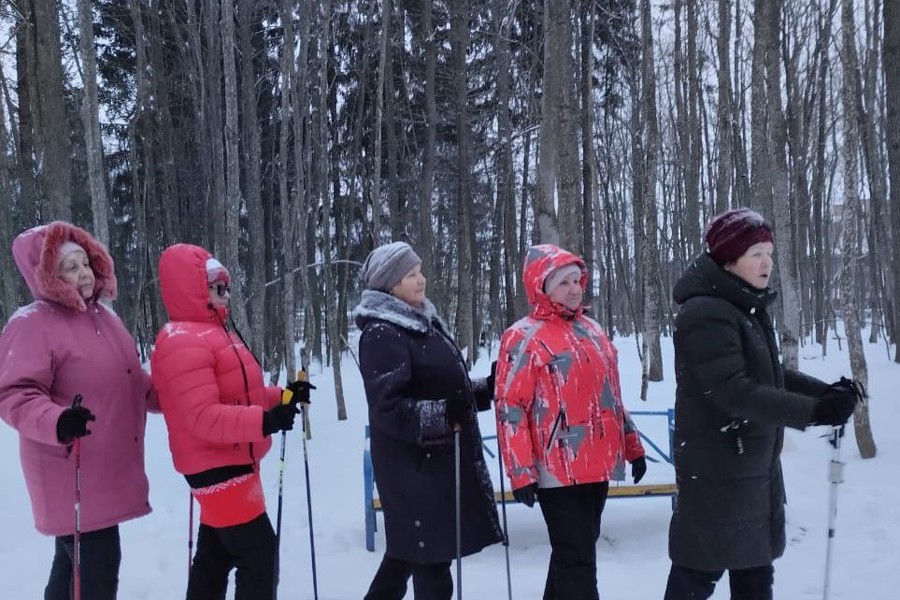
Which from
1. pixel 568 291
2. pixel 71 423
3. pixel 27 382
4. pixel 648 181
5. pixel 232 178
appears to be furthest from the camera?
pixel 648 181

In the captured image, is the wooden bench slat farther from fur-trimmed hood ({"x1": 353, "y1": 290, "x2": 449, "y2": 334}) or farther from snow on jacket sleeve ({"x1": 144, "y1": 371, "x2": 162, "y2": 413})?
fur-trimmed hood ({"x1": 353, "y1": 290, "x2": 449, "y2": 334})

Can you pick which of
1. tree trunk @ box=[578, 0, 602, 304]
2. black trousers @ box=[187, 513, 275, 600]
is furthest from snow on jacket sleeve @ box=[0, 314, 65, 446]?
tree trunk @ box=[578, 0, 602, 304]

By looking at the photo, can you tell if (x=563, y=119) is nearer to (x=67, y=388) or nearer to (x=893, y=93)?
(x=893, y=93)

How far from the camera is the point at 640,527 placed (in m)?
4.78

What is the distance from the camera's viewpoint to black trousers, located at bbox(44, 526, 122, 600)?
2377mm

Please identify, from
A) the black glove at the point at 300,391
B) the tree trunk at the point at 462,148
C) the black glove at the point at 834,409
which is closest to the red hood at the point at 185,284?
the black glove at the point at 300,391

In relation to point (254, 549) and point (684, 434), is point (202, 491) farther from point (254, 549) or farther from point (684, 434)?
point (684, 434)

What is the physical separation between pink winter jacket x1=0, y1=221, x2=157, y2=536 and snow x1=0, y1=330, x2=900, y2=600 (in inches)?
66.9

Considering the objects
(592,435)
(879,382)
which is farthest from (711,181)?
(592,435)

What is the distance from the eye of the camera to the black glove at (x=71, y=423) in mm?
2098

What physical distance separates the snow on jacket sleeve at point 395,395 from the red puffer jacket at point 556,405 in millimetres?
317

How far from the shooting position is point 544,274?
9.33 ft

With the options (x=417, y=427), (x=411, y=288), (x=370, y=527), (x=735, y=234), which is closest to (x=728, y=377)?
(x=735, y=234)

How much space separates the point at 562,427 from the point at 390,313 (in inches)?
32.8
